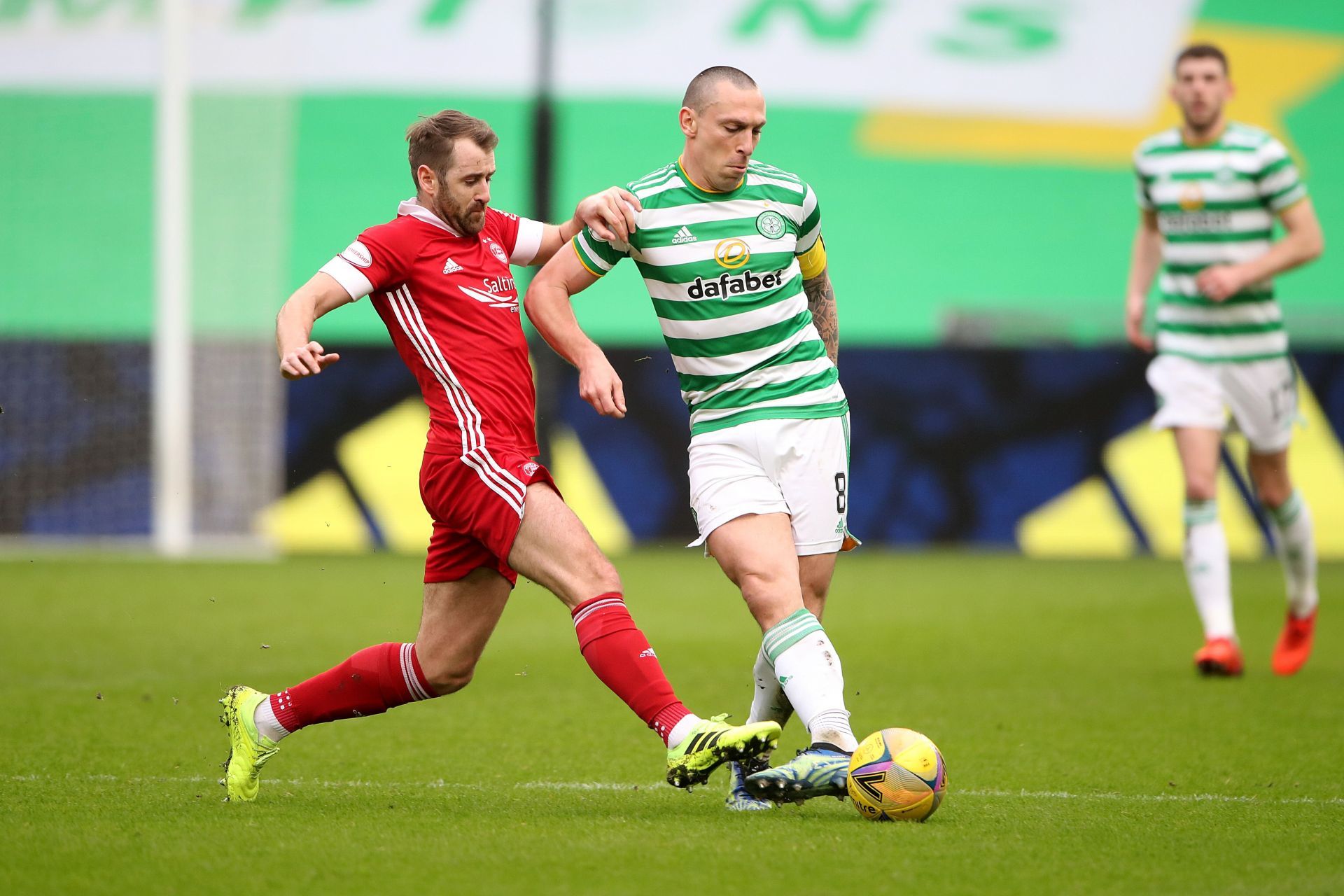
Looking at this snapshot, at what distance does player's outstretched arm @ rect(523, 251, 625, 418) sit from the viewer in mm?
4605

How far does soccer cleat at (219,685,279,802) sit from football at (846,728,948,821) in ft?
5.48

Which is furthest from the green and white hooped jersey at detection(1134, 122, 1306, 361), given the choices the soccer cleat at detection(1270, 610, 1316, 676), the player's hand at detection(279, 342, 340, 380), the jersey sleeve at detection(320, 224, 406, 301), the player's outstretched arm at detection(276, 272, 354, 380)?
the player's hand at detection(279, 342, 340, 380)

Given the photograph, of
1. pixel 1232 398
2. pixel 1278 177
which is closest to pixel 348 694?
pixel 1232 398

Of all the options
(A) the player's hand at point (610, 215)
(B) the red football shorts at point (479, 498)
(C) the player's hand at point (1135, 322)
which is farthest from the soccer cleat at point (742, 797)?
(C) the player's hand at point (1135, 322)

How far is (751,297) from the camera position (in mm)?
4871

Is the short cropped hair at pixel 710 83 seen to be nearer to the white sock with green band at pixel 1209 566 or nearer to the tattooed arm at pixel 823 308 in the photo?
the tattooed arm at pixel 823 308

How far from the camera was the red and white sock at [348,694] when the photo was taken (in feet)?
16.4

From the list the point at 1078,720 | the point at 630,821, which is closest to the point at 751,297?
the point at 630,821

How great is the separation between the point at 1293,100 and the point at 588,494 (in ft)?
29.2

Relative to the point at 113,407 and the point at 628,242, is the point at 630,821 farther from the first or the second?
the point at 113,407

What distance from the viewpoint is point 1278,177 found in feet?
25.9

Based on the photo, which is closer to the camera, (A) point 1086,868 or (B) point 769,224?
(A) point 1086,868

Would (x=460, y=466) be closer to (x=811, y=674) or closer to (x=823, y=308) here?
(x=811, y=674)

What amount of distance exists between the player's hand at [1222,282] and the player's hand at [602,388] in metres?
3.97
